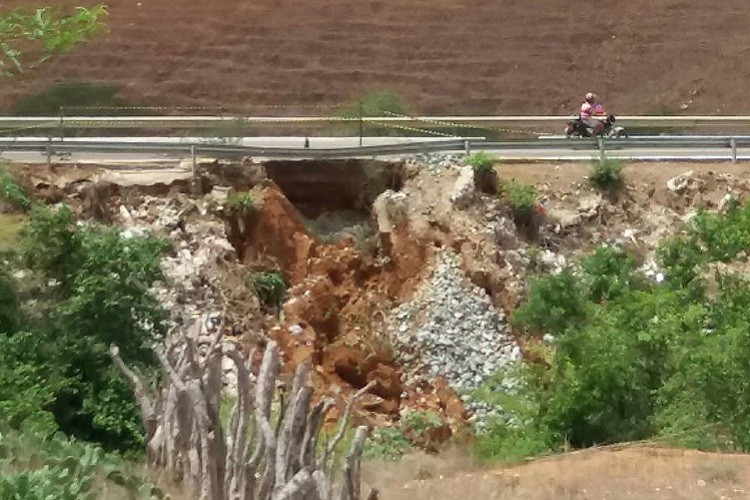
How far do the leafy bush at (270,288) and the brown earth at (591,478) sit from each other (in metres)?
9.08

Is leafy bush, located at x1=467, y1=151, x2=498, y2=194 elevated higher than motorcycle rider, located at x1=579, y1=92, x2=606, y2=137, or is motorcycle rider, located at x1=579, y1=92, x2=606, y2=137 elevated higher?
motorcycle rider, located at x1=579, y1=92, x2=606, y2=137

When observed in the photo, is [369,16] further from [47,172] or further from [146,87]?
[47,172]

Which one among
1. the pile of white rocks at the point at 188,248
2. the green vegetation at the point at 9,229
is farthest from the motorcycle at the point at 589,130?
the green vegetation at the point at 9,229

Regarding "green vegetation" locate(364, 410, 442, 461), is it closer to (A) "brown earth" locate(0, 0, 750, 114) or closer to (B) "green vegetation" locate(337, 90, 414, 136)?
(B) "green vegetation" locate(337, 90, 414, 136)

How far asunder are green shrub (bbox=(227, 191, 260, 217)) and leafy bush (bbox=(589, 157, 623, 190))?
21.7 feet

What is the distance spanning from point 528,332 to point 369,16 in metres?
20.1

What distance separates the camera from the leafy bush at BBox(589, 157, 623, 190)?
68.7ft

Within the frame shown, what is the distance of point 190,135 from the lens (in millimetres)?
25000

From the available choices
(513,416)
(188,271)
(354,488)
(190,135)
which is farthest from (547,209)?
(354,488)

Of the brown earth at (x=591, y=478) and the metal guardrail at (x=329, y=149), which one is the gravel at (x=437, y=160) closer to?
the metal guardrail at (x=329, y=149)

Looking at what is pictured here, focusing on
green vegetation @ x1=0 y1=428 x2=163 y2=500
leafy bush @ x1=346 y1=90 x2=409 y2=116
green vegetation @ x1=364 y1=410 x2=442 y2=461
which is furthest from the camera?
leafy bush @ x1=346 y1=90 x2=409 y2=116

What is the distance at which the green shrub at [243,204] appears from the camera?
19.9 metres

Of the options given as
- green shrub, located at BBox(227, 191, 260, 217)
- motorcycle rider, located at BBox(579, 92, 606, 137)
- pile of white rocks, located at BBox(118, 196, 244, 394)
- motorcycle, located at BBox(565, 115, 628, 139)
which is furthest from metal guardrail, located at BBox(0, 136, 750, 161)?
pile of white rocks, located at BBox(118, 196, 244, 394)

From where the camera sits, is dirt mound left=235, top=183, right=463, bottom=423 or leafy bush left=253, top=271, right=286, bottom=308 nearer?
dirt mound left=235, top=183, right=463, bottom=423
